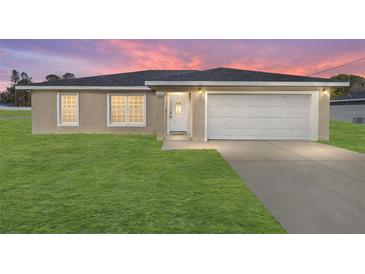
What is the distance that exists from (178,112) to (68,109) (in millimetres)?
6835

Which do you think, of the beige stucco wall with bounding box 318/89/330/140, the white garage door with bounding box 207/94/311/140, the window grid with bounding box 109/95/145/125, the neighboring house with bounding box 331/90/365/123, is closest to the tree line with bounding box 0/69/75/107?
the neighboring house with bounding box 331/90/365/123

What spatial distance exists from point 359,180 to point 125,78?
52.8ft

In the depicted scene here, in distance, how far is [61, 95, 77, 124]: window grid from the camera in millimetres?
17984

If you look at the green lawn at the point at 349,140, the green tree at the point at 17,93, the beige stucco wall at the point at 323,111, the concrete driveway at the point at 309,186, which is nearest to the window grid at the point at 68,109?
the concrete driveway at the point at 309,186

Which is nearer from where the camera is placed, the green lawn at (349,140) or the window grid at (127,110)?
the green lawn at (349,140)

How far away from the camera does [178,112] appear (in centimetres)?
1694

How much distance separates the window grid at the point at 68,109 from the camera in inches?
708

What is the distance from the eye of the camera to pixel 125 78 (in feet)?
64.9

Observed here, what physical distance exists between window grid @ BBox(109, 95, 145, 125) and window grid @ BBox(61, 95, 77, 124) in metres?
2.28

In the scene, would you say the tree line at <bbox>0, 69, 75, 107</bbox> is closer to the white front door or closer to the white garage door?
the white front door

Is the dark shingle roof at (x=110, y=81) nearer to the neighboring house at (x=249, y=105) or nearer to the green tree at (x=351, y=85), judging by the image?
the neighboring house at (x=249, y=105)

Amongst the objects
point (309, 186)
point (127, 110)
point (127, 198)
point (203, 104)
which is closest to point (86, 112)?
point (127, 110)

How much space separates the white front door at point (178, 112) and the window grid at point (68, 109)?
600 cm
